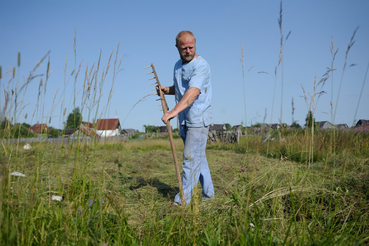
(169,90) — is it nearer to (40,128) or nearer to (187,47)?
(187,47)

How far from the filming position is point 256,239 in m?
1.56

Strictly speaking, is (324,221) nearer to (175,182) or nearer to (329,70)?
(329,70)

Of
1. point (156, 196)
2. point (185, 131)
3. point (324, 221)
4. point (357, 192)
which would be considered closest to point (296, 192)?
point (324, 221)

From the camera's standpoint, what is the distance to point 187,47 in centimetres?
274

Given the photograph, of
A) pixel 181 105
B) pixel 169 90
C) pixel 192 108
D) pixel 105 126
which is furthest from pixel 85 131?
pixel 169 90

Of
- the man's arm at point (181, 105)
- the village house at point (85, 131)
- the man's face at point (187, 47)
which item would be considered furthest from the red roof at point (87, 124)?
the man's face at point (187, 47)

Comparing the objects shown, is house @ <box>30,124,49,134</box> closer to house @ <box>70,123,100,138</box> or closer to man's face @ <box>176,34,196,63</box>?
house @ <box>70,123,100,138</box>

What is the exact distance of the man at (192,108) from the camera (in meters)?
2.72

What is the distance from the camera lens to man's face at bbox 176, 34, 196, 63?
2.71m

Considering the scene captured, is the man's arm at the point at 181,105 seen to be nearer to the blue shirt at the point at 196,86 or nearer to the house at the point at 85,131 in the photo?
the blue shirt at the point at 196,86

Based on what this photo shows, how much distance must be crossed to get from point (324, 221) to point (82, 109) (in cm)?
203

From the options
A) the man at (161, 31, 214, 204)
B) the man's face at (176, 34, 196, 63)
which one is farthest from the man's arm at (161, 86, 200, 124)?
the man's face at (176, 34, 196, 63)

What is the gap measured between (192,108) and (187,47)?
1.91ft

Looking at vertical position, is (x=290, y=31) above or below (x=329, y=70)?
above
